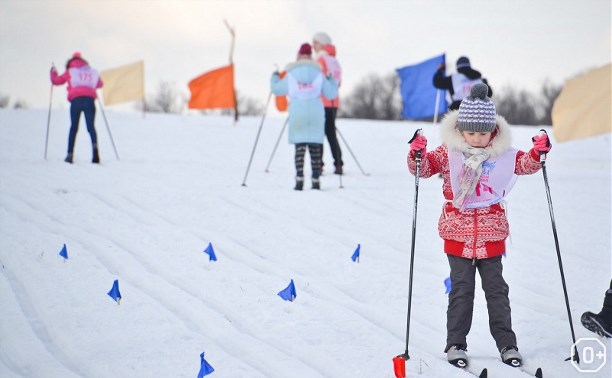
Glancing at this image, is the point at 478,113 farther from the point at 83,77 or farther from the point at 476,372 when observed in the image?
the point at 83,77

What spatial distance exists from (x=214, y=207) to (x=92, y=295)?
304 cm

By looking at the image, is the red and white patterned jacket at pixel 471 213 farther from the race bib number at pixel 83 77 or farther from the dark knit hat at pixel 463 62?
the race bib number at pixel 83 77

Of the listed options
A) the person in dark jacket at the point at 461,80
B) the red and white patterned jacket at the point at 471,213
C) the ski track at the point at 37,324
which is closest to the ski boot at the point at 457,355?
the red and white patterned jacket at the point at 471,213

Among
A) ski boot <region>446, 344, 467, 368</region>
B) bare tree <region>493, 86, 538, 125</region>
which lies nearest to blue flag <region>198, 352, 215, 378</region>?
ski boot <region>446, 344, 467, 368</region>

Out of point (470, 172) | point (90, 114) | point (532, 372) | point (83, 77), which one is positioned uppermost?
point (83, 77)

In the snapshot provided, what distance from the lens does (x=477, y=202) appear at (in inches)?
157

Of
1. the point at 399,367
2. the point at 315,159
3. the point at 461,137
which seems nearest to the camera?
the point at 399,367

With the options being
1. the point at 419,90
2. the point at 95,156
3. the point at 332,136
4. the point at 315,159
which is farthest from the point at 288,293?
the point at 419,90

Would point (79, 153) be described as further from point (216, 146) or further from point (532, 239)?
point (532, 239)

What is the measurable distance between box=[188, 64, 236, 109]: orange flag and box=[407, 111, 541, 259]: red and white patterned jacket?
33.0ft

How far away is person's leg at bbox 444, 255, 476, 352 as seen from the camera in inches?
156

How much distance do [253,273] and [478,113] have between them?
7.98 ft

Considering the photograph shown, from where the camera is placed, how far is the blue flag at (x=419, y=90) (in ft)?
40.2

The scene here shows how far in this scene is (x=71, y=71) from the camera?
10922mm
